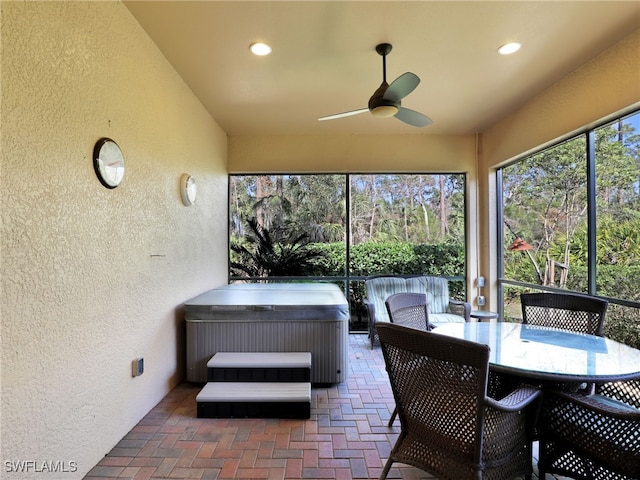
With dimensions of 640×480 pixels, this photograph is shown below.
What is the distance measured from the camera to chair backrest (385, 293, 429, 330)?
2.30 metres

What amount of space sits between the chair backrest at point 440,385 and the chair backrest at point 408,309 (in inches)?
31.8

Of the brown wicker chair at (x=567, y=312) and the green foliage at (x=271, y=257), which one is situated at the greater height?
the green foliage at (x=271, y=257)

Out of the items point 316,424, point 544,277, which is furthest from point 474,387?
point 544,277

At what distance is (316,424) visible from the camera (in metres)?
2.19

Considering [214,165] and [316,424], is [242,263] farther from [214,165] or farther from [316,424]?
[316,424]

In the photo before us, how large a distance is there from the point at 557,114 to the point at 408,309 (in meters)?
2.48

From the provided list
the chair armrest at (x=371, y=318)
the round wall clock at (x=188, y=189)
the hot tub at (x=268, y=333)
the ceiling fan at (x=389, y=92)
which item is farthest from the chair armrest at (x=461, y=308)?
the round wall clock at (x=188, y=189)

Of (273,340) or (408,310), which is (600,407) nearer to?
(408,310)

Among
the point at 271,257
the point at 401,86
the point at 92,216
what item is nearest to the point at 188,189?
the point at 92,216

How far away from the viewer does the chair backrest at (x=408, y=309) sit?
90.5 inches

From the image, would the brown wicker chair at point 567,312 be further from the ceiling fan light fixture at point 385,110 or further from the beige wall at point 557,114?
the ceiling fan light fixture at point 385,110

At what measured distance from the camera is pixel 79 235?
1.67 metres

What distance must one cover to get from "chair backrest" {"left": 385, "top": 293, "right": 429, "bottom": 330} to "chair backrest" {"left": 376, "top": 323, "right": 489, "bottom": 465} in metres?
0.81

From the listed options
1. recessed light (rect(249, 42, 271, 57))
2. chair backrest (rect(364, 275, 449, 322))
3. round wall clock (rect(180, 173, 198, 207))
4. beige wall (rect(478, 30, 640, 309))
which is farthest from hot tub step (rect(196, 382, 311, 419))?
beige wall (rect(478, 30, 640, 309))
